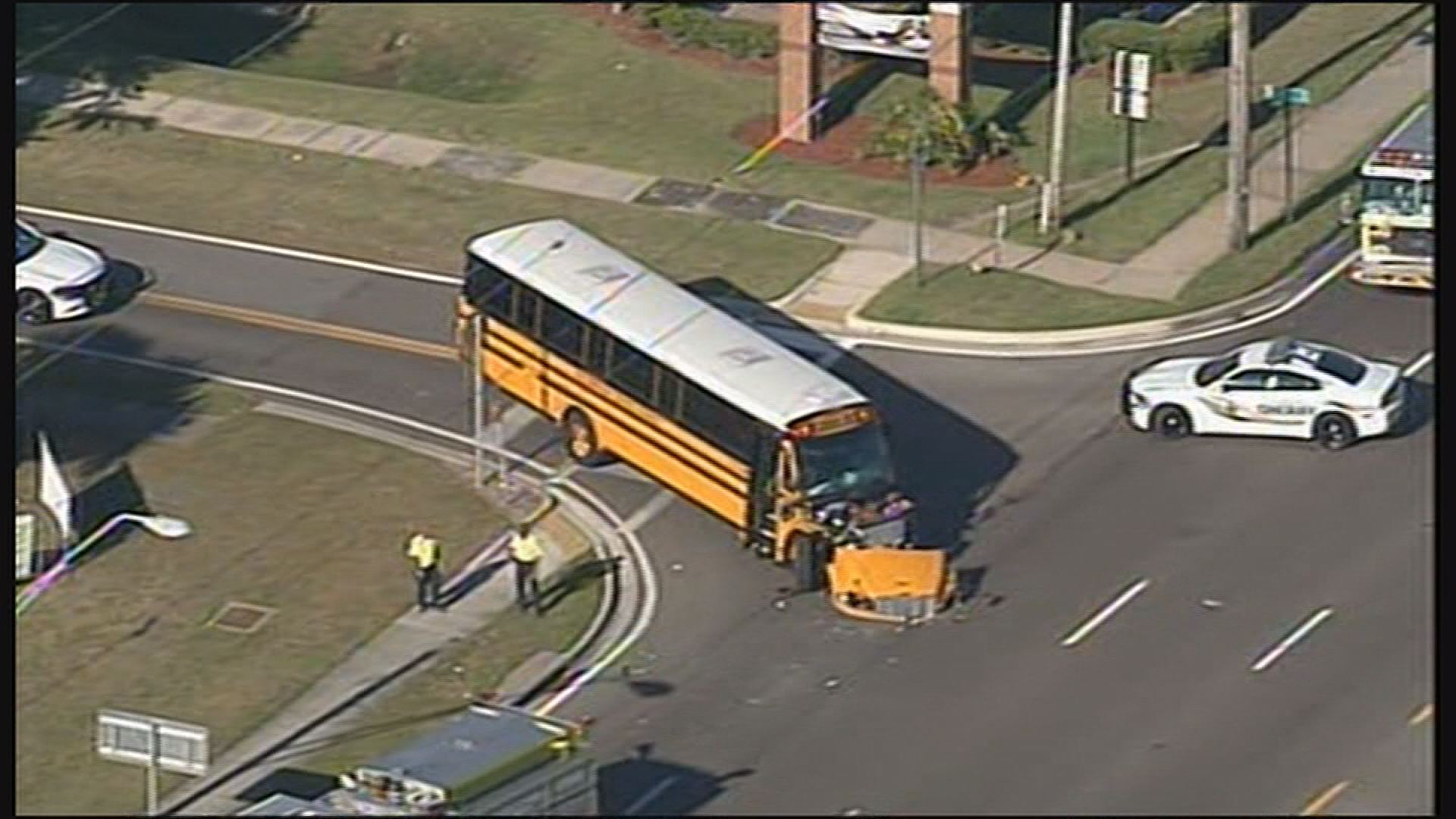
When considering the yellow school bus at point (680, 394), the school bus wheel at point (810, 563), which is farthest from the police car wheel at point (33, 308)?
the school bus wheel at point (810, 563)

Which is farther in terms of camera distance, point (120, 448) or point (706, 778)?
point (120, 448)

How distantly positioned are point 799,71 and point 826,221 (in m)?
5.22

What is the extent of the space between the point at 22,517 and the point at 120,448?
377 centimetres

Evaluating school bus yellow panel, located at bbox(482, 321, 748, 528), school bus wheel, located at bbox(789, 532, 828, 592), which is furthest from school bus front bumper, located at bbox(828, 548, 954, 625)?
school bus yellow panel, located at bbox(482, 321, 748, 528)

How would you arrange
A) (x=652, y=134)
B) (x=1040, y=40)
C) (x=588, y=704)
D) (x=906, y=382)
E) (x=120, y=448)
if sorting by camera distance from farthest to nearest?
(x=1040, y=40), (x=652, y=134), (x=906, y=382), (x=120, y=448), (x=588, y=704)

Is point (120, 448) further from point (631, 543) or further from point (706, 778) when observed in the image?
point (706, 778)

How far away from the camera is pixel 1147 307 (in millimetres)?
59688

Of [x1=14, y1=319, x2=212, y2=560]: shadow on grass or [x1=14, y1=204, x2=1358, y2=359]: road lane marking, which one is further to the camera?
[x1=14, y1=204, x2=1358, y2=359]: road lane marking

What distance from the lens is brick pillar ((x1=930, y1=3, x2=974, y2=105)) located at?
68.0m

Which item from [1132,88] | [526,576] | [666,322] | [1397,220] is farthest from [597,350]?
[1132,88]

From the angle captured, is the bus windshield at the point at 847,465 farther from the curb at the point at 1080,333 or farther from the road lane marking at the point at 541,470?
the curb at the point at 1080,333

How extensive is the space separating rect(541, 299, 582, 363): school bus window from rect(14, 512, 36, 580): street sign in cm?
780

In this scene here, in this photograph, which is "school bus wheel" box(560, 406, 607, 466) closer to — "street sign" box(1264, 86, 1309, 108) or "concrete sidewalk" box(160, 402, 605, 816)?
"concrete sidewalk" box(160, 402, 605, 816)

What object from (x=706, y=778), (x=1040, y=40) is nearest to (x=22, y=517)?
(x=706, y=778)
